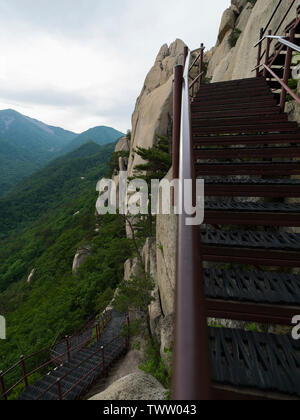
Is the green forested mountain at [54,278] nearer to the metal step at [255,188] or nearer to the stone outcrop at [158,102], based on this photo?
the stone outcrop at [158,102]

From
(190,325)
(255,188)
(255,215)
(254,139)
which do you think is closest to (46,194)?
(254,139)

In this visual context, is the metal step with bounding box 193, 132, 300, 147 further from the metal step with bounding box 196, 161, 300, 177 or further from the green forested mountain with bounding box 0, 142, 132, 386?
the green forested mountain with bounding box 0, 142, 132, 386

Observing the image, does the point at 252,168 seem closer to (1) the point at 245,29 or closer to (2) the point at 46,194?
(1) the point at 245,29

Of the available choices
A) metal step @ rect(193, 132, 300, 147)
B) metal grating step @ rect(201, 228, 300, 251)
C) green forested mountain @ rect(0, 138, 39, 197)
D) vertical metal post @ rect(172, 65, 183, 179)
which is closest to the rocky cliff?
metal grating step @ rect(201, 228, 300, 251)

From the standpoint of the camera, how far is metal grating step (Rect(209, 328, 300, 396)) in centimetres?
94

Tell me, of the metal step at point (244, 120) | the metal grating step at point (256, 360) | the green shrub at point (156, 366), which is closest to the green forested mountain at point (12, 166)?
the green shrub at point (156, 366)

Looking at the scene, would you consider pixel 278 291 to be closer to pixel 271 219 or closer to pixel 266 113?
pixel 271 219

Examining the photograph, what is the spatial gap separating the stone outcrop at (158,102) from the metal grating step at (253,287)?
14.5m

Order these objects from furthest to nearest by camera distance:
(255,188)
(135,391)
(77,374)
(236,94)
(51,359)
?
(51,359) → (77,374) → (236,94) → (135,391) → (255,188)

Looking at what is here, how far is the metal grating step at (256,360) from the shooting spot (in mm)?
940

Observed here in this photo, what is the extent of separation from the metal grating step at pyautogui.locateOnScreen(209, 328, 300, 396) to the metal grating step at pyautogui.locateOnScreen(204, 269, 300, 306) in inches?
7.8

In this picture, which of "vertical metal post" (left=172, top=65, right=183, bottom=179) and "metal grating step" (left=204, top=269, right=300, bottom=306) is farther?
"vertical metal post" (left=172, top=65, right=183, bottom=179)

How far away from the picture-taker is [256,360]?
3.46 feet

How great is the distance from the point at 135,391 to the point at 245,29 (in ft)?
49.8
